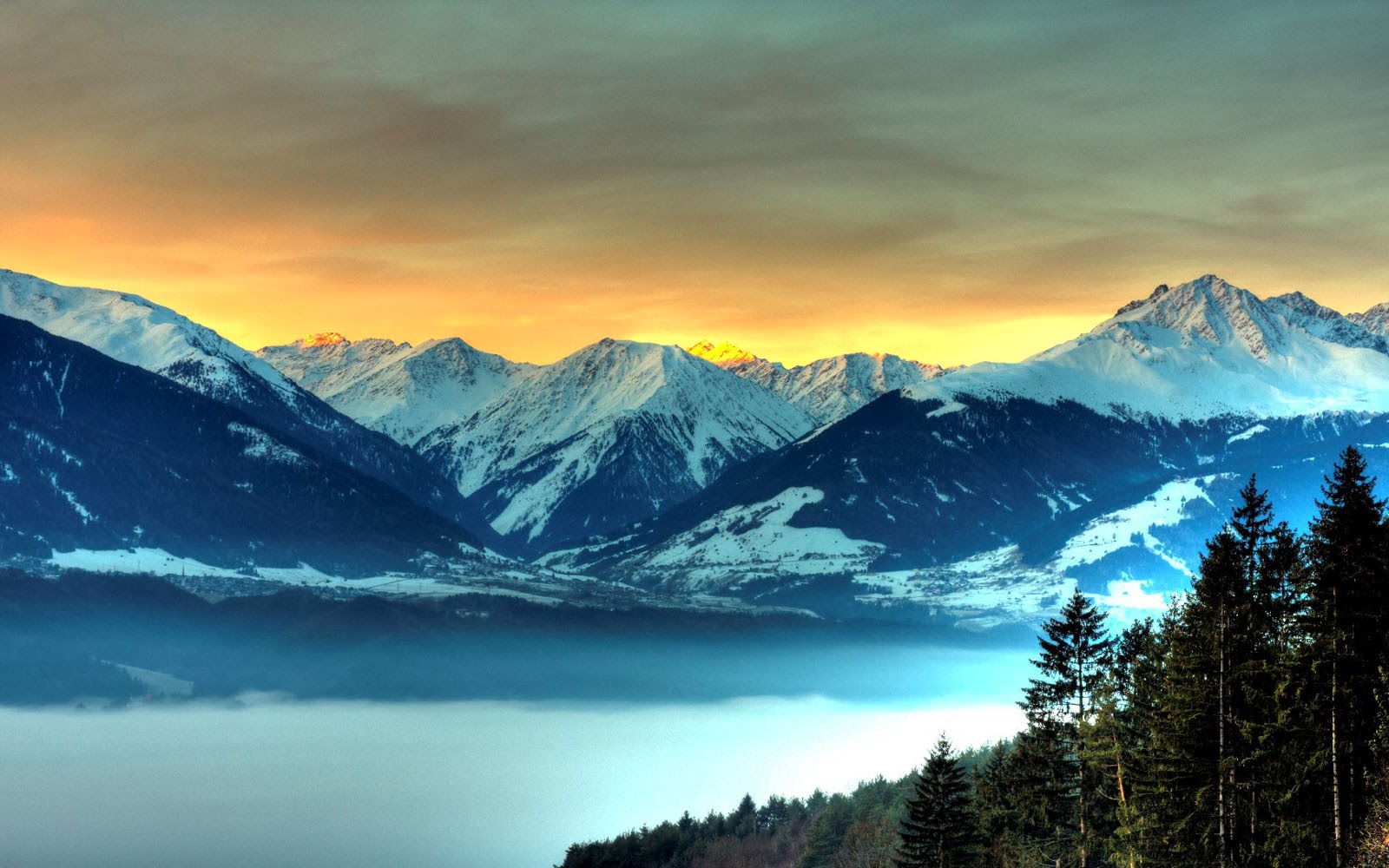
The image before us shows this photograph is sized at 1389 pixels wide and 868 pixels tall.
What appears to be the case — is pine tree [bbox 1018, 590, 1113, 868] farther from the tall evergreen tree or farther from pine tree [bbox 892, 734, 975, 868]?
the tall evergreen tree

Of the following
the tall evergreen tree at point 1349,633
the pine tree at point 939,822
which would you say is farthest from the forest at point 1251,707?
the pine tree at point 939,822

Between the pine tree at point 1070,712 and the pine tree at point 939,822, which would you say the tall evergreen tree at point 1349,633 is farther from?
the pine tree at point 939,822

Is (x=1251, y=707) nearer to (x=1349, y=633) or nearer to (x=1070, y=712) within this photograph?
(x=1349, y=633)

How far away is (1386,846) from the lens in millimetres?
67812

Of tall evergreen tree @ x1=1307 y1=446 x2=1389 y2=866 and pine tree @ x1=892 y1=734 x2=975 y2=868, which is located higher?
tall evergreen tree @ x1=1307 y1=446 x2=1389 y2=866

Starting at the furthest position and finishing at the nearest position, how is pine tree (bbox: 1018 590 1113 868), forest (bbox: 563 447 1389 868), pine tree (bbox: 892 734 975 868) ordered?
pine tree (bbox: 892 734 975 868) → pine tree (bbox: 1018 590 1113 868) → forest (bbox: 563 447 1389 868)

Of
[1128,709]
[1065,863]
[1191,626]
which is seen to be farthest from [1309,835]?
[1065,863]

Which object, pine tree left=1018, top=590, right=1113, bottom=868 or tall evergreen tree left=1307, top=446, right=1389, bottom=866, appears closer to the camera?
tall evergreen tree left=1307, top=446, right=1389, bottom=866

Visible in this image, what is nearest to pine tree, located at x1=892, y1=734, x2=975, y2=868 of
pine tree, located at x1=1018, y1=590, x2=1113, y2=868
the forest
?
pine tree, located at x1=1018, y1=590, x2=1113, y2=868

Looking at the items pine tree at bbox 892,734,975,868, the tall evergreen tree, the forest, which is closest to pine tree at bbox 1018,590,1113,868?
the forest

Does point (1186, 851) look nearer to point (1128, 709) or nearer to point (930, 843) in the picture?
point (1128, 709)

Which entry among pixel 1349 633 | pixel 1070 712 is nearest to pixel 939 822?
pixel 1070 712

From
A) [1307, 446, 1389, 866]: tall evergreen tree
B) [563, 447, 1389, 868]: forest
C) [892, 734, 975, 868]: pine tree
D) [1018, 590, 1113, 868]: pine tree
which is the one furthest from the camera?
[892, 734, 975, 868]: pine tree

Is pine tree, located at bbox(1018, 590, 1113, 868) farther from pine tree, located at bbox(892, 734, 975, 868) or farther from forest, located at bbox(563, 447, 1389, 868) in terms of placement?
pine tree, located at bbox(892, 734, 975, 868)
